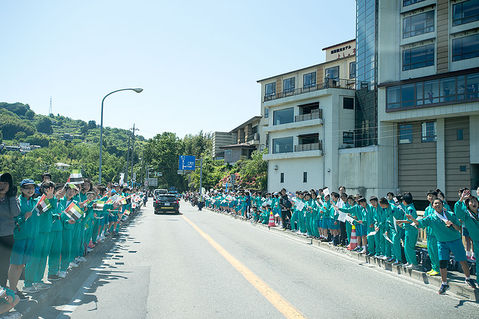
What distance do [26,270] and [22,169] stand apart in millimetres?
78937

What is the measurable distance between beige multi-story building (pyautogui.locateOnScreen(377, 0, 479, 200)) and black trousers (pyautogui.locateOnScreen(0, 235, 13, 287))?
2923 cm

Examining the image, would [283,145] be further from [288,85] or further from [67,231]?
[67,231]

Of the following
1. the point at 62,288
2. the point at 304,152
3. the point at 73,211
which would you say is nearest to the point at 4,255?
the point at 62,288

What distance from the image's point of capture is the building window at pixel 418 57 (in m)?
30.5

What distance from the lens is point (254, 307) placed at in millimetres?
6043

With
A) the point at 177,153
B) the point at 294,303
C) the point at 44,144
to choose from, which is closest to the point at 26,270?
the point at 294,303

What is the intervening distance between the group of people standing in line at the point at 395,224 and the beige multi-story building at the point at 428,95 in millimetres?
16497

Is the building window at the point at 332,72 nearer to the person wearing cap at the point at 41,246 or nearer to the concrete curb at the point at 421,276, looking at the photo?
the concrete curb at the point at 421,276

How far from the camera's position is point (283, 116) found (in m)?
41.9

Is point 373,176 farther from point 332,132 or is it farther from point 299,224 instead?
point 299,224

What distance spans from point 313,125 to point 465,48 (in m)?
14.4

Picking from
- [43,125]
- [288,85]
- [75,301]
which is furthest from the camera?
[43,125]

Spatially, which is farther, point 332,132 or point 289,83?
point 289,83

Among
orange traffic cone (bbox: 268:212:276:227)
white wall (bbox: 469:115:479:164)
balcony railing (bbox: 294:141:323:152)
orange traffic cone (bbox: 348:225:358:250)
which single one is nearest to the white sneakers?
orange traffic cone (bbox: 348:225:358:250)
